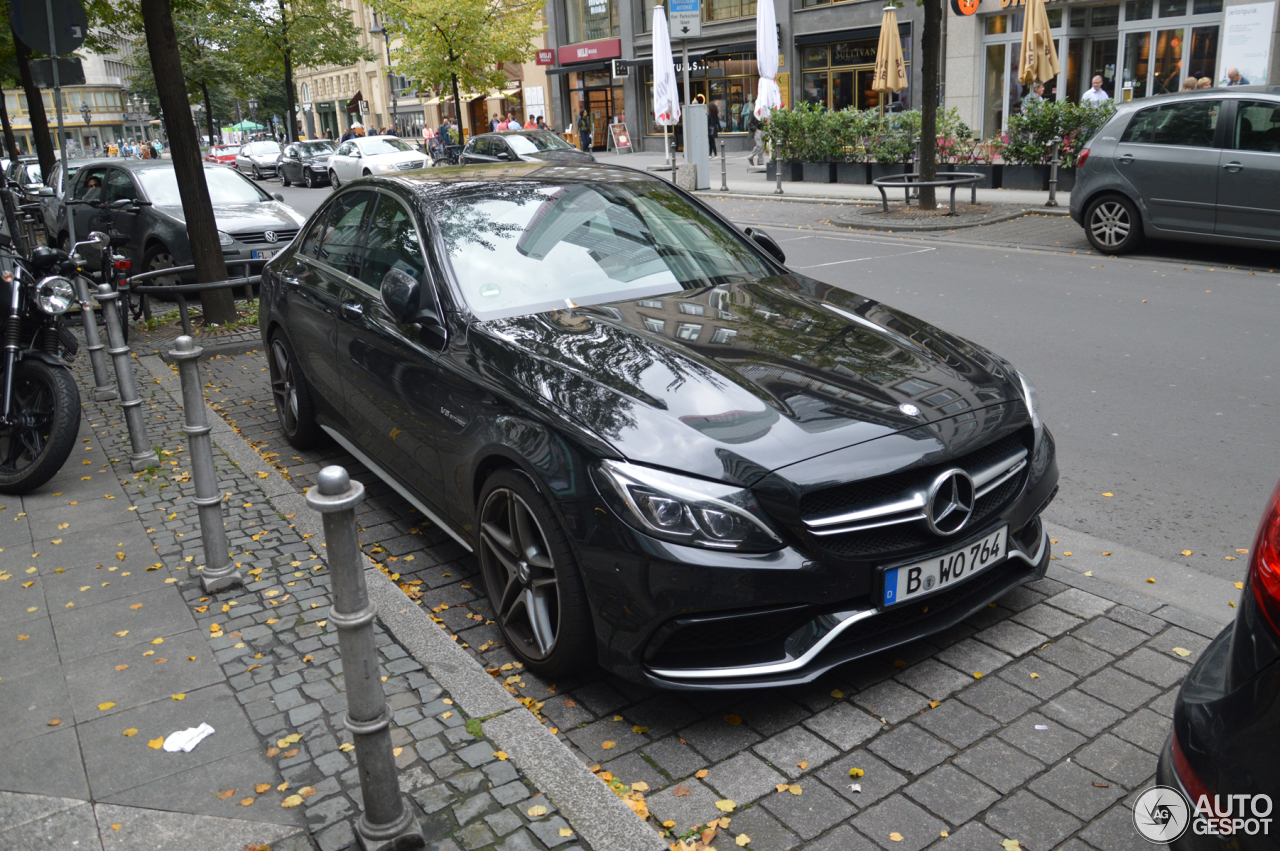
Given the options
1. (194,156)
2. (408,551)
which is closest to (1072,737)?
(408,551)

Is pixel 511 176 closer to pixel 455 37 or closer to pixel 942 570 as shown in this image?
pixel 942 570

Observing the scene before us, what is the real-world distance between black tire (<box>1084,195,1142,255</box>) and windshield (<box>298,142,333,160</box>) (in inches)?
1107

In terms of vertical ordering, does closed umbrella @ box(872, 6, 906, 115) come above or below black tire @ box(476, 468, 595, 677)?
above

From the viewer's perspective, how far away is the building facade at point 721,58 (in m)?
32.6

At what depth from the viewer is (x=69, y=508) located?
18.5ft

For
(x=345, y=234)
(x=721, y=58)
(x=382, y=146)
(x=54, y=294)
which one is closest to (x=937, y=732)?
(x=345, y=234)

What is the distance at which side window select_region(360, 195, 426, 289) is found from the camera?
467 centimetres

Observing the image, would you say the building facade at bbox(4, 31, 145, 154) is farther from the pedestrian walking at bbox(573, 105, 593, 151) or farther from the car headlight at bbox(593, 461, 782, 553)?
the car headlight at bbox(593, 461, 782, 553)

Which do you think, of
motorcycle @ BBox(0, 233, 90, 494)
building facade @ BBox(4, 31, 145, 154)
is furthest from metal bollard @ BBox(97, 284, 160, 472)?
building facade @ BBox(4, 31, 145, 154)

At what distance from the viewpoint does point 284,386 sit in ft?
21.6

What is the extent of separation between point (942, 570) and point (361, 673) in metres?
1.81

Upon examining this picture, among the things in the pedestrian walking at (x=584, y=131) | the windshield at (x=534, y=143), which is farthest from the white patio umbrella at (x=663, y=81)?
the pedestrian walking at (x=584, y=131)

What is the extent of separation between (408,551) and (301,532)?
0.58 meters

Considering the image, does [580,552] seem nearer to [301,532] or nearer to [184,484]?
[301,532]
